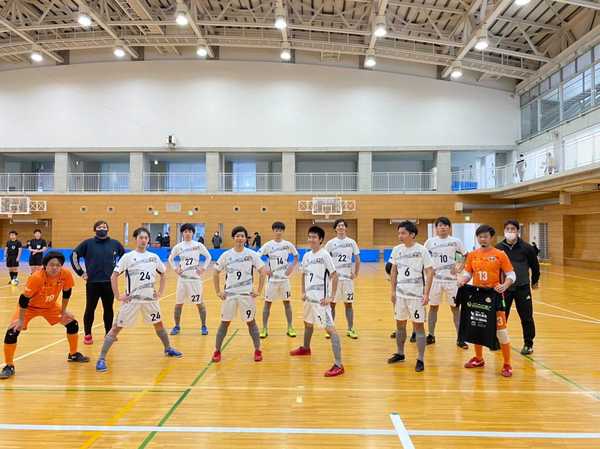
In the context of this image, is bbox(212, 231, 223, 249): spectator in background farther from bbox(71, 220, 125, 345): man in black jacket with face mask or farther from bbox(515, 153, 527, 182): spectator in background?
bbox(515, 153, 527, 182): spectator in background

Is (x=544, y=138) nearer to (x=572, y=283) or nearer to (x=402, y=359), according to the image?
(x=572, y=283)

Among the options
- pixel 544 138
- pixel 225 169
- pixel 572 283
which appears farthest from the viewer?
pixel 225 169

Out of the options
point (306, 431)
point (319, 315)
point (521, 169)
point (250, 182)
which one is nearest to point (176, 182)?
point (250, 182)

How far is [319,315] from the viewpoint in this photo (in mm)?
4852

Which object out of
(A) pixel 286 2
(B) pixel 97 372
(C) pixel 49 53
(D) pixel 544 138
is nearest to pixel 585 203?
(D) pixel 544 138

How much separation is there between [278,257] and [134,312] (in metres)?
2.48

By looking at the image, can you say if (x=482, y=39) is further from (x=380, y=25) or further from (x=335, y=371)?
(x=335, y=371)

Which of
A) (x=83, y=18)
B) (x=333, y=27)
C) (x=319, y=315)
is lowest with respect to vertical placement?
(x=319, y=315)

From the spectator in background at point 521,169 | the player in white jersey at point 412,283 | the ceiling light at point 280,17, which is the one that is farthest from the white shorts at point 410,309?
Result: the spectator in background at point 521,169

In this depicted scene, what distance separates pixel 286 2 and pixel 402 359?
65.9 feet

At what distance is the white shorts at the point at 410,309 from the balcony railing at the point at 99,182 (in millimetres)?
25072

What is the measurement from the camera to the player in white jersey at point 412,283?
488cm

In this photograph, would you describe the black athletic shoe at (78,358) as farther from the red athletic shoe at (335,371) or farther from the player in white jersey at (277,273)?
the red athletic shoe at (335,371)

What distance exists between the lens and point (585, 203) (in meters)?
19.1
